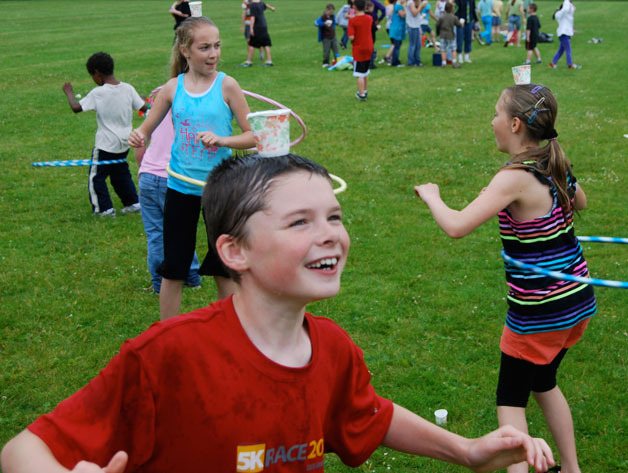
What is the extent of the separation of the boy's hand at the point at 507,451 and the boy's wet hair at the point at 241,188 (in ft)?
2.73

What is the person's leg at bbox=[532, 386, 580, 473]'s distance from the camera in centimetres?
434

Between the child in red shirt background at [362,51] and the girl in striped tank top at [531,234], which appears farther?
the child in red shirt background at [362,51]

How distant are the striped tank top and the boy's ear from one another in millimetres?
2125

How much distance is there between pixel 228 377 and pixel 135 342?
0.26 meters

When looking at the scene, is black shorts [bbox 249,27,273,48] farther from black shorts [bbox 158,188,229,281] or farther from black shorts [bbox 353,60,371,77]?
black shorts [bbox 158,188,229,281]

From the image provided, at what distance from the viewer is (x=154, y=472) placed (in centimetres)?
217

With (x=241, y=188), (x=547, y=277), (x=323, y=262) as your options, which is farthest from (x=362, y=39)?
(x=323, y=262)

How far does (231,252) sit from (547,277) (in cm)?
218

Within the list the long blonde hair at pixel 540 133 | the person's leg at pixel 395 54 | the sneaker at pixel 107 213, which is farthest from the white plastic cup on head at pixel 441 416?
the person's leg at pixel 395 54

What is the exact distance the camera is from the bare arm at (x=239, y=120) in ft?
17.8

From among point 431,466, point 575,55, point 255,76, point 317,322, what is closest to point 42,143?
point 255,76

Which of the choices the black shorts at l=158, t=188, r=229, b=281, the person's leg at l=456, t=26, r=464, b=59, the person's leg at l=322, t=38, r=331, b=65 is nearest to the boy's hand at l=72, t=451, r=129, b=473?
the black shorts at l=158, t=188, r=229, b=281

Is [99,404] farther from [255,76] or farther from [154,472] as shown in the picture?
[255,76]

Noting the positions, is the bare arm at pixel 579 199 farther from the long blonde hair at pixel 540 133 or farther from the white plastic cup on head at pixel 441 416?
the white plastic cup on head at pixel 441 416
